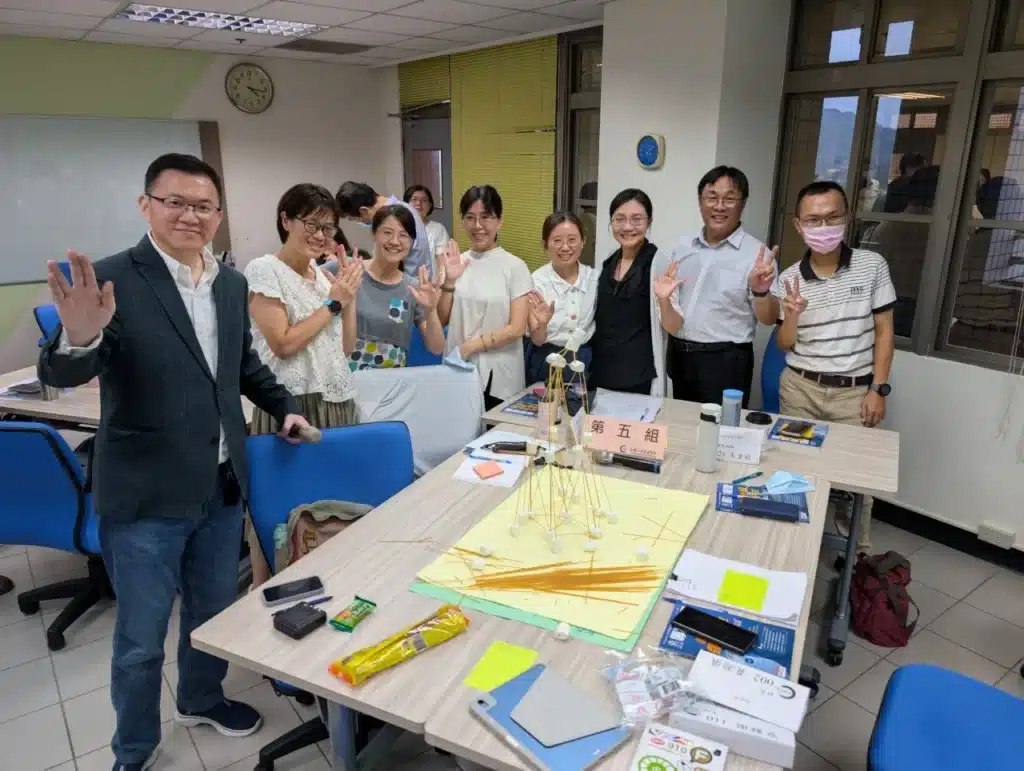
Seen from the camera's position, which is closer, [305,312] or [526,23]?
[305,312]

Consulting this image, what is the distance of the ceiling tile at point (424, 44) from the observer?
A: 5453 mm

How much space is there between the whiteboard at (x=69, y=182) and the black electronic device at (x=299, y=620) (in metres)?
4.84

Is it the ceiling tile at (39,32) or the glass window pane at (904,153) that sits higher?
the ceiling tile at (39,32)

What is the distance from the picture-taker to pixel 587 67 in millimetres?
5094

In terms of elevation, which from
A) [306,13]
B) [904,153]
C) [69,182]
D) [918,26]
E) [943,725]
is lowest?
[943,725]

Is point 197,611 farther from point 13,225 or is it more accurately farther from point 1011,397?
point 13,225

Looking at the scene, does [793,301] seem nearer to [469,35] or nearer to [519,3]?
[519,3]

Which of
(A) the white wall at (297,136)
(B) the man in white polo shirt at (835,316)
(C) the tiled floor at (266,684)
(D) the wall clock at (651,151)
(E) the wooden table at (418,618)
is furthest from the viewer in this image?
(A) the white wall at (297,136)

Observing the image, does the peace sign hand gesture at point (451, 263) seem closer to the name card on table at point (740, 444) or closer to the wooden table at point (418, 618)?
the wooden table at point (418, 618)

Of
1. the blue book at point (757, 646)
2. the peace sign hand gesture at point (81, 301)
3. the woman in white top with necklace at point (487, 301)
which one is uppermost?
the peace sign hand gesture at point (81, 301)


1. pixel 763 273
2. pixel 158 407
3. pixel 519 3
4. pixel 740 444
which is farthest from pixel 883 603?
pixel 519 3

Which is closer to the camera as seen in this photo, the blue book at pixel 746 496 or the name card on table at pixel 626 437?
the blue book at pixel 746 496

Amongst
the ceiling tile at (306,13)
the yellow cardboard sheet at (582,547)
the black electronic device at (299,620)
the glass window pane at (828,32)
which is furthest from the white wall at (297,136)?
the black electronic device at (299,620)

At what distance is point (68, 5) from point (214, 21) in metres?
0.91
